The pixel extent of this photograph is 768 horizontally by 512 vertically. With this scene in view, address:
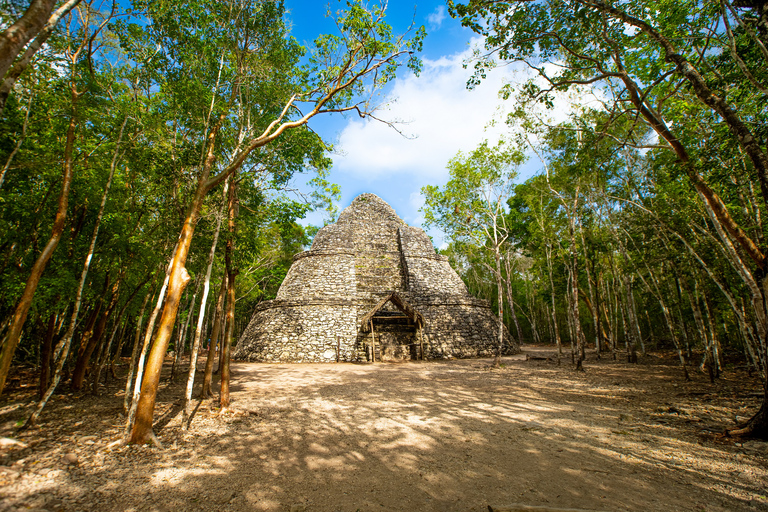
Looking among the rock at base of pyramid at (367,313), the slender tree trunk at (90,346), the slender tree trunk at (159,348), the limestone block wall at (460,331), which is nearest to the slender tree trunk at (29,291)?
the slender tree trunk at (159,348)

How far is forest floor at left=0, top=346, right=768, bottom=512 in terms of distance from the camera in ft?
8.68

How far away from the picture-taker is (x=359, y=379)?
8.73 metres

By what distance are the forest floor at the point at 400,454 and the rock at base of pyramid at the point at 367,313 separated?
277 inches

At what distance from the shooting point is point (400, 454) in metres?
3.63

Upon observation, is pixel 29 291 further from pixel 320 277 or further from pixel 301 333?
pixel 320 277

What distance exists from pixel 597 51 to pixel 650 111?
1.75m

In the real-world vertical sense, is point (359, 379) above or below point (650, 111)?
below

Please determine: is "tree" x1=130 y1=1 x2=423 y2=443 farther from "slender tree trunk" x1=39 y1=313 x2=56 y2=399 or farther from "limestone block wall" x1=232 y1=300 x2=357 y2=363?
"limestone block wall" x1=232 y1=300 x2=357 y2=363

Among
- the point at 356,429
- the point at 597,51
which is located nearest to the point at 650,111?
the point at 597,51

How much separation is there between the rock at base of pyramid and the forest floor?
7033mm

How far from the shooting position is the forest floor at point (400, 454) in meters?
2.65

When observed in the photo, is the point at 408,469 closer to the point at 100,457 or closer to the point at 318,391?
the point at 100,457

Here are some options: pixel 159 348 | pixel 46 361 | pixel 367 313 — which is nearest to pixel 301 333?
pixel 367 313

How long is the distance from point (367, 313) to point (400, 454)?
413 inches
